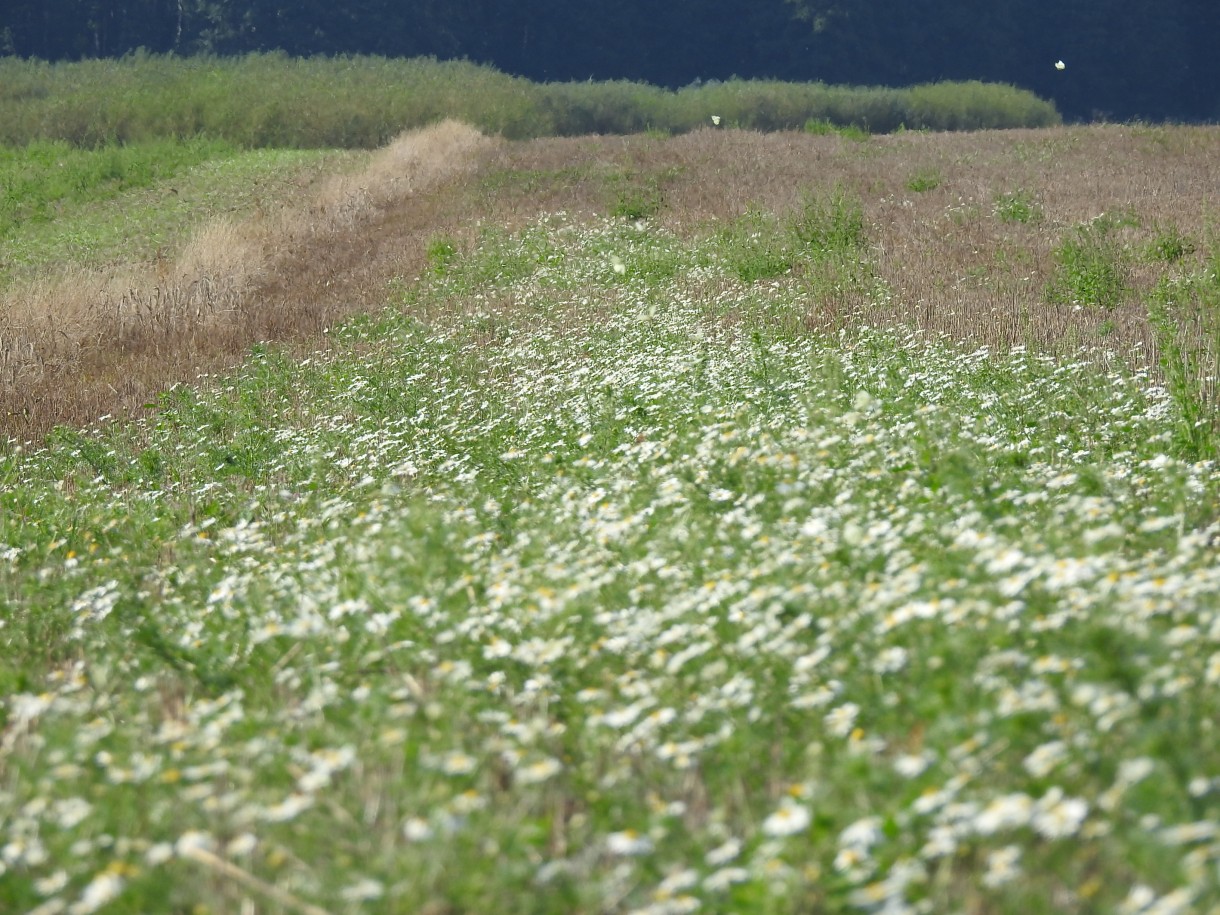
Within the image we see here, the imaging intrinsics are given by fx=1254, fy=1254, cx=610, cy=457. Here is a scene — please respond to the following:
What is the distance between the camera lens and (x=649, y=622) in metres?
3.57

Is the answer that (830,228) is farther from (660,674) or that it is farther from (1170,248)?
(660,674)

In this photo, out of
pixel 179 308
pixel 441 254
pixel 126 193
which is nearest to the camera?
pixel 179 308

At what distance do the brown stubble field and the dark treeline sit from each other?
156 ft

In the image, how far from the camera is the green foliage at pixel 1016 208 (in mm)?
13852

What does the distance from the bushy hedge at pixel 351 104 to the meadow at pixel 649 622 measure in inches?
1073

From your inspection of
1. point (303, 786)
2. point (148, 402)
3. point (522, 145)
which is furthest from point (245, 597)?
point (522, 145)

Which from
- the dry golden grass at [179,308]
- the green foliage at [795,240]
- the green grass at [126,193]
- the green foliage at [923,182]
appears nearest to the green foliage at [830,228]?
the green foliage at [795,240]

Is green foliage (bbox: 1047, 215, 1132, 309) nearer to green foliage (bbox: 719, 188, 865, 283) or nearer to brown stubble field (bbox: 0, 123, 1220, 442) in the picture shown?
brown stubble field (bbox: 0, 123, 1220, 442)

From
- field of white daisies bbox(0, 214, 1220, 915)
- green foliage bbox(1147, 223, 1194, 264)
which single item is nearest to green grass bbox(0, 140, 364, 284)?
green foliage bbox(1147, 223, 1194, 264)

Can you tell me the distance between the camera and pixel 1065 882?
2.40 meters

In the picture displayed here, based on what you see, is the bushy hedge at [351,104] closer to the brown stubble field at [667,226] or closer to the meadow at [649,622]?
the brown stubble field at [667,226]

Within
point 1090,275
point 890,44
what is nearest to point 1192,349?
point 1090,275

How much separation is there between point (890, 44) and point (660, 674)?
75.1m

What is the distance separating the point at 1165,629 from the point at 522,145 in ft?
85.6
